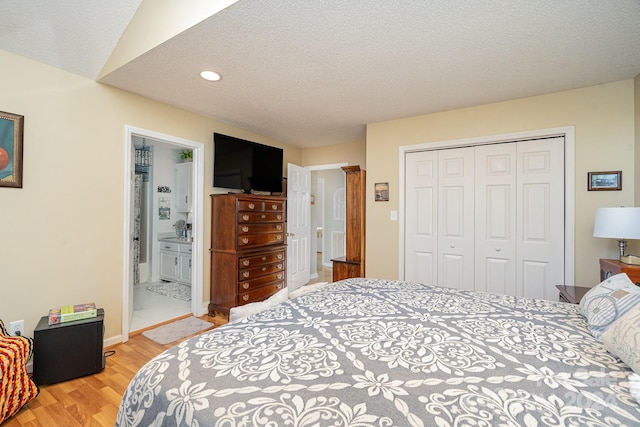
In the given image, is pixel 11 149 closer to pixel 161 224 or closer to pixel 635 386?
pixel 161 224

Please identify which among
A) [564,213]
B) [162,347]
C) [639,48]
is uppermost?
[639,48]

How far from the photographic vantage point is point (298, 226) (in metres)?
4.61

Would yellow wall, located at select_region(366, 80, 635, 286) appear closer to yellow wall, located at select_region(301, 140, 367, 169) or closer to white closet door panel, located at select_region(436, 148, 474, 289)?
white closet door panel, located at select_region(436, 148, 474, 289)

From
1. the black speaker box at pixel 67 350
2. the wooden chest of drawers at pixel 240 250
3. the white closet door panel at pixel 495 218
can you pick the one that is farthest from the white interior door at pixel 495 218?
the black speaker box at pixel 67 350

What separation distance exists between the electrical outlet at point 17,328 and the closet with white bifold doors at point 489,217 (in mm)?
3511

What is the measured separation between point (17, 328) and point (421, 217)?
147 inches

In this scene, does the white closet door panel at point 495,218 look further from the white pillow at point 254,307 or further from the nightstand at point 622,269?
the white pillow at point 254,307

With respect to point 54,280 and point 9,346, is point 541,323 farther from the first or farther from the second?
point 54,280

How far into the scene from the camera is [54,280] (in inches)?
91.5

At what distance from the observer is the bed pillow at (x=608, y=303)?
1.17 meters

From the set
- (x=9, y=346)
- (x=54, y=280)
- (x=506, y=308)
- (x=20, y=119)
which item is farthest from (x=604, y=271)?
(x=20, y=119)

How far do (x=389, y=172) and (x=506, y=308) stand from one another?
2.22 meters

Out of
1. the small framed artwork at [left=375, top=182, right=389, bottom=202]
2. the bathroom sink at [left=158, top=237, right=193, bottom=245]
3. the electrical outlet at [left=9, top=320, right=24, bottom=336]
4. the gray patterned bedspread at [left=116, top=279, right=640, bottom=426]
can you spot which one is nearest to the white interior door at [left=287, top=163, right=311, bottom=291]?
the small framed artwork at [left=375, top=182, right=389, bottom=202]

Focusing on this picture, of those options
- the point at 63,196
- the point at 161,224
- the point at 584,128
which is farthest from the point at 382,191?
the point at 161,224
